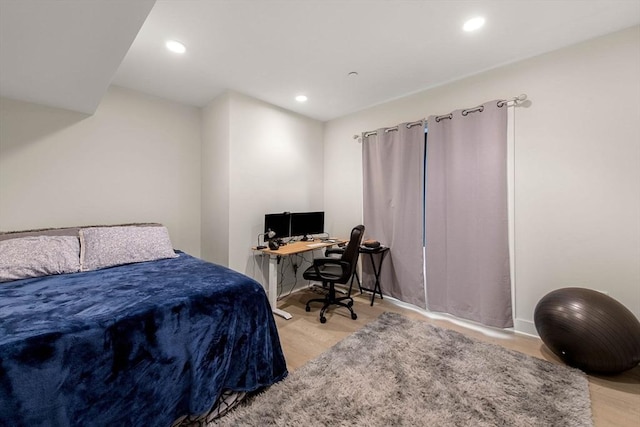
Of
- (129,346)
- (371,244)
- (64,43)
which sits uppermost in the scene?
(64,43)

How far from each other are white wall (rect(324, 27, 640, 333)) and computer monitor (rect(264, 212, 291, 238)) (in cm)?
250

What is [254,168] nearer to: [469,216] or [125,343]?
[125,343]

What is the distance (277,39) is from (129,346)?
2.32 m

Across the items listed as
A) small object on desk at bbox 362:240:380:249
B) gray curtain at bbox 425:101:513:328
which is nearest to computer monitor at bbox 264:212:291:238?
small object on desk at bbox 362:240:380:249

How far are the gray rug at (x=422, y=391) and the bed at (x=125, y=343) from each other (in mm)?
226

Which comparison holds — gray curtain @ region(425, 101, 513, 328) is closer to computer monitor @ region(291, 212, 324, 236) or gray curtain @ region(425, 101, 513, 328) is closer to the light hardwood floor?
the light hardwood floor

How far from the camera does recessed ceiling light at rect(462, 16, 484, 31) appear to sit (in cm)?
191

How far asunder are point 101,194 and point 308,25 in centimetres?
268

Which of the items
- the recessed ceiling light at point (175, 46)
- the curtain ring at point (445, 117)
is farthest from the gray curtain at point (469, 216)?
the recessed ceiling light at point (175, 46)

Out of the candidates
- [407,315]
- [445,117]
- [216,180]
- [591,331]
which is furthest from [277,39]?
[591,331]

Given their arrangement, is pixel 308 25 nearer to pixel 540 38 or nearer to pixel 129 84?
pixel 540 38

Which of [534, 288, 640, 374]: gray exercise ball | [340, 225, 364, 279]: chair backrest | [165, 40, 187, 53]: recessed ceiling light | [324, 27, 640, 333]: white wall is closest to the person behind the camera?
[534, 288, 640, 374]: gray exercise ball

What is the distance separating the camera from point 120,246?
232 cm

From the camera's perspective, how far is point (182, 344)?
139 centimetres
